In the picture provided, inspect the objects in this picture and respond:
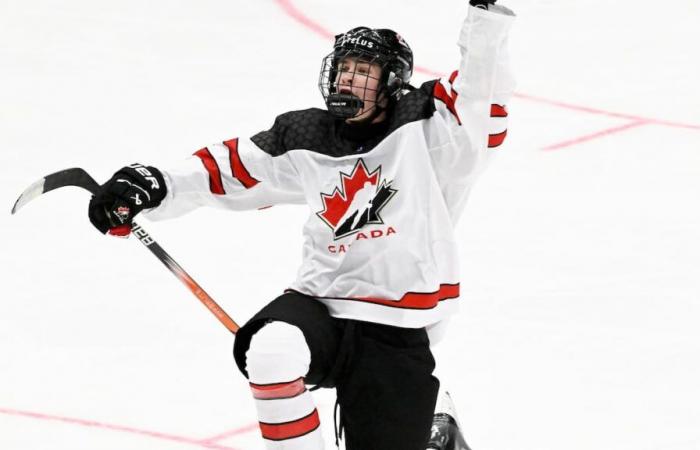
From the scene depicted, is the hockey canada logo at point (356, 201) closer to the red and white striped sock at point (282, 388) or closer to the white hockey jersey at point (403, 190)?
the white hockey jersey at point (403, 190)

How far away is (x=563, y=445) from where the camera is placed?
3.77 meters

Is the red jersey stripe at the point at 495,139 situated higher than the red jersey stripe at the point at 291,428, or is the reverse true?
the red jersey stripe at the point at 495,139

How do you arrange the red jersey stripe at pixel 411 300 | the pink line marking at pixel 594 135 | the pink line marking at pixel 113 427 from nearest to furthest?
1. the red jersey stripe at pixel 411 300
2. the pink line marking at pixel 113 427
3. the pink line marking at pixel 594 135

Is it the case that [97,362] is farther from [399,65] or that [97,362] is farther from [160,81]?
[160,81]

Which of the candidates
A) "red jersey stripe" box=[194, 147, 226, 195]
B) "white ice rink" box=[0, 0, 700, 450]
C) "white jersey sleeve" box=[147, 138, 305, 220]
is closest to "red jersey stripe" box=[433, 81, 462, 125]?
"white jersey sleeve" box=[147, 138, 305, 220]

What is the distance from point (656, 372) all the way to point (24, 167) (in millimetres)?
2378

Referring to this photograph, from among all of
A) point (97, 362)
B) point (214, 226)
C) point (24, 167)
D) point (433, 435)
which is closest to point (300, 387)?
point (433, 435)

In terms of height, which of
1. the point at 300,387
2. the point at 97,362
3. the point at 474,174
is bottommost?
the point at 97,362

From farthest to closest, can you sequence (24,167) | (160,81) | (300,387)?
1. (160,81)
2. (24,167)
3. (300,387)

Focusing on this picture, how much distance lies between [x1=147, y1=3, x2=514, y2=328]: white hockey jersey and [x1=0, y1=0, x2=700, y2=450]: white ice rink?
2.20ft

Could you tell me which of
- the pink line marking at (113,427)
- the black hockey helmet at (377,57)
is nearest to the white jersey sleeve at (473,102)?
the black hockey helmet at (377,57)

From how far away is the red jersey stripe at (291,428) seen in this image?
3104 millimetres

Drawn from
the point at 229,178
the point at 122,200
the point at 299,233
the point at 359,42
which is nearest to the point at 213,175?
the point at 229,178

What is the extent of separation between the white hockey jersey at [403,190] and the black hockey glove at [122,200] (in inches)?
13.1
